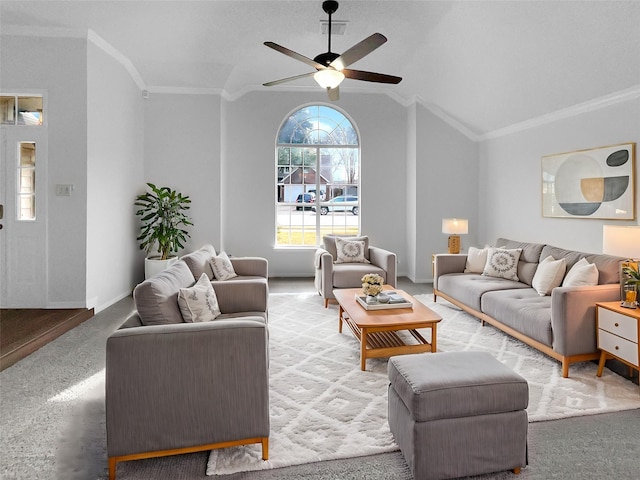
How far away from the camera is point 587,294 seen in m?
2.99

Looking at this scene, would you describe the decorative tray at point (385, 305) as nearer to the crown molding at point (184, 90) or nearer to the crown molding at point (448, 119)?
the crown molding at point (448, 119)

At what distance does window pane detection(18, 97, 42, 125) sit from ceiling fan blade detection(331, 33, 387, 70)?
11.3 ft

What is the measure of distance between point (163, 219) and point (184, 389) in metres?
4.39

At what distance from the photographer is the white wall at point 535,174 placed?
421 centimetres

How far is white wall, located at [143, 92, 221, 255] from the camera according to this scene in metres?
6.23

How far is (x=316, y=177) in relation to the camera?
23.8 feet

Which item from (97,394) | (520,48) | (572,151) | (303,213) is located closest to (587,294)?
(572,151)

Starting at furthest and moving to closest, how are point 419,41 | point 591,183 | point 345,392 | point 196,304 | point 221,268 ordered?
point 419,41 < point 591,183 < point 221,268 < point 345,392 < point 196,304

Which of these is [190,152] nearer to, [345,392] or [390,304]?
[390,304]

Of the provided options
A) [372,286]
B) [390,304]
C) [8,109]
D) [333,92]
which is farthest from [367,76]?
[8,109]

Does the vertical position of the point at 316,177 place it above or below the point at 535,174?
above

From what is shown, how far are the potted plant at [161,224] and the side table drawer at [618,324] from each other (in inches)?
204

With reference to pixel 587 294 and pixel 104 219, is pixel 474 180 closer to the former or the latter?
pixel 587 294

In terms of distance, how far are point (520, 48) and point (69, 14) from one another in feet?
16.0
